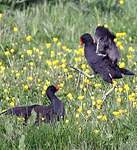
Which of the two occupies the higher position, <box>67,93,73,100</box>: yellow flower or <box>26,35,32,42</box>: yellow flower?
<box>26,35,32,42</box>: yellow flower

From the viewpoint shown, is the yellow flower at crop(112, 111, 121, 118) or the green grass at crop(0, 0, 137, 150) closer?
the green grass at crop(0, 0, 137, 150)

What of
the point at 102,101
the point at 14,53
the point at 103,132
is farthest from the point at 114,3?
the point at 103,132

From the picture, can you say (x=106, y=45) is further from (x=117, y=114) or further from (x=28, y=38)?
(x=28, y=38)

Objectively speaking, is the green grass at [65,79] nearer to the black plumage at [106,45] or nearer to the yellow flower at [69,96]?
the yellow flower at [69,96]

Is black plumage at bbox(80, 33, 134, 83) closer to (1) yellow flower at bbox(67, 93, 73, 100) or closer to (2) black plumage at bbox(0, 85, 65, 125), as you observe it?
(1) yellow flower at bbox(67, 93, 73, 100)

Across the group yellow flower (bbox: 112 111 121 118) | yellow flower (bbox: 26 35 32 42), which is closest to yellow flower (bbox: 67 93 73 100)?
yellow flower (bbox: 112 111 121 118)

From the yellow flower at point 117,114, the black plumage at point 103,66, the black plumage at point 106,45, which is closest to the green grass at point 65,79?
the yellow flower at point 117,114

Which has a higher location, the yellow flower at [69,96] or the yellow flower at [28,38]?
the yellow flower at [28,38]

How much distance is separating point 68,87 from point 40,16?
308cm

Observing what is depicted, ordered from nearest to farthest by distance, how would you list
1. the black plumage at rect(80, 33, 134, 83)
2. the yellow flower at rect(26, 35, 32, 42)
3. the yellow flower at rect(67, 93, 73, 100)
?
the yellow flower at rect(67, 93, 73, 100)
the black plumage at rect(80, 33, 134, 83)
the yellow flower at rect(26, 35, 32, 42)

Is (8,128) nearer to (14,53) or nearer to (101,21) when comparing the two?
(14,53)

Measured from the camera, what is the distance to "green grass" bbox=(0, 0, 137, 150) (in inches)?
243

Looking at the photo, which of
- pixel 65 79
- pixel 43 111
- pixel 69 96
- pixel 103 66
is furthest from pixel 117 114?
pixel 65 79

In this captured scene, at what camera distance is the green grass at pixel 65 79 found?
6.17 m
